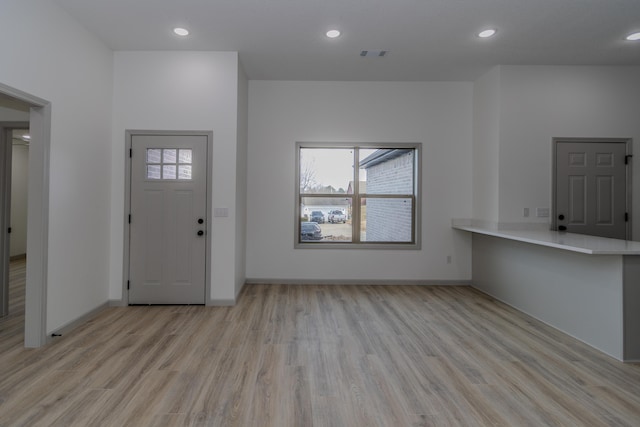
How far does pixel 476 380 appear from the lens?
7.63 ft

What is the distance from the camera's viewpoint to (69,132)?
3.20 meters

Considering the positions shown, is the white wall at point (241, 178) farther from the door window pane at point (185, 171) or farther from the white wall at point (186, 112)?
the door window pane at point (185, 171)

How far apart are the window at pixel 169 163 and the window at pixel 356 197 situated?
1.76m

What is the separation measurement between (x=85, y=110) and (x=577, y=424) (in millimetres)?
4889

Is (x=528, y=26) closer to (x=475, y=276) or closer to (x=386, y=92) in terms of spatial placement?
(x=386, y=92)

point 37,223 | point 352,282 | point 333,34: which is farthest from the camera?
point 352,282

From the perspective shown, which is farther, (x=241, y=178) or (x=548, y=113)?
(x=241, y=178)

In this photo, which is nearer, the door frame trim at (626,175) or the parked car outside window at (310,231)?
the door frame trim at (626,175)

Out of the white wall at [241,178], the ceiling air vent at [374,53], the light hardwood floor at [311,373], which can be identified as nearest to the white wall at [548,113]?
the ceiling air vent at [374,53]

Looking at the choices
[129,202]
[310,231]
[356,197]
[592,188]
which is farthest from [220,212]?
[592,188]

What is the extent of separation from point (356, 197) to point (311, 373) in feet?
10.4

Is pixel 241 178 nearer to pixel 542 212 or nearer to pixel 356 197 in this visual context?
pixel 356 197

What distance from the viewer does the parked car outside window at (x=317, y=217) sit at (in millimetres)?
5172

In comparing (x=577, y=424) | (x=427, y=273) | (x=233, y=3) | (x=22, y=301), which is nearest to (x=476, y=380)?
(x=577, y=424)
